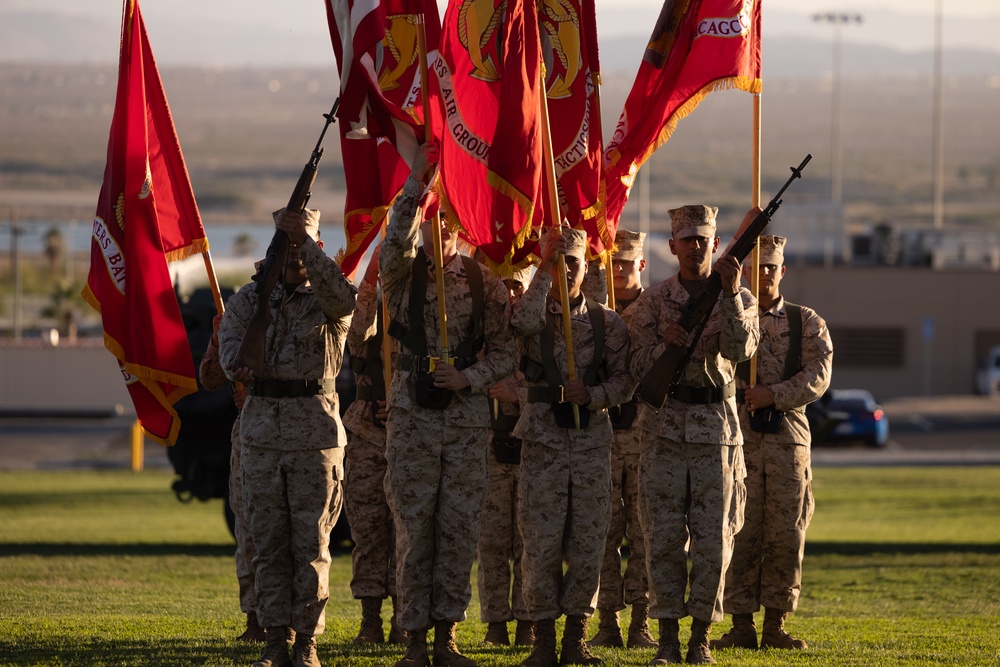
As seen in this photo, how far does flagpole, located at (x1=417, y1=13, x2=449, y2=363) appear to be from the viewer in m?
8.19

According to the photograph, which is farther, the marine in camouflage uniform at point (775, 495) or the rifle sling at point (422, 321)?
the marine in camouflage uniform at point (775, 495)

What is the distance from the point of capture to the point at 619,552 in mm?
9297

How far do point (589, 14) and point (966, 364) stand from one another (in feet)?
121

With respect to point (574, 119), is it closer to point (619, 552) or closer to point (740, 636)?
point (619, 552)

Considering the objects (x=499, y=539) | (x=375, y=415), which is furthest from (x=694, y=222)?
(x=375, y=415)

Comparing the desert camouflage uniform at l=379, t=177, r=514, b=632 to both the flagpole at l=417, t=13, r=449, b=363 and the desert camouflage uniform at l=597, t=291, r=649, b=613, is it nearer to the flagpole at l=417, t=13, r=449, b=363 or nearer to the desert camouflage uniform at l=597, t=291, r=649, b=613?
the flagpole at l=417, t=13, r=449, b=363

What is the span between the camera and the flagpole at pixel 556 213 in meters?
8.34

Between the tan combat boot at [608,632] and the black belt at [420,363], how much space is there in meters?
1.89

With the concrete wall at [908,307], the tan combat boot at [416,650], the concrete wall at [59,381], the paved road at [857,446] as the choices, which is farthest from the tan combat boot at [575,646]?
the concrete wall at [908,307]

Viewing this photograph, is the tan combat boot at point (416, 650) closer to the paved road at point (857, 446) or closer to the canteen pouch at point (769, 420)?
the canteen pouch at point (769, 420)

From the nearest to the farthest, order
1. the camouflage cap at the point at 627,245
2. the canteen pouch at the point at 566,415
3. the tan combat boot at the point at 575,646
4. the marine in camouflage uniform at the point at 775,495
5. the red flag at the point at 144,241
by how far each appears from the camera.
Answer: the tan combat boot at the point at 575,646 → the canteen pouch at the point at 566,415 → the marine in camouflage uniform at the point at 775,495 → the red flag at the point at 144,241 → the camouflage cap at the point at 627,245

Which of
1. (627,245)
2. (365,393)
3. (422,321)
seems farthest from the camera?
(627,245)

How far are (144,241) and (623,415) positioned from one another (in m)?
3.07

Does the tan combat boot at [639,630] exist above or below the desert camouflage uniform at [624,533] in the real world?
below
